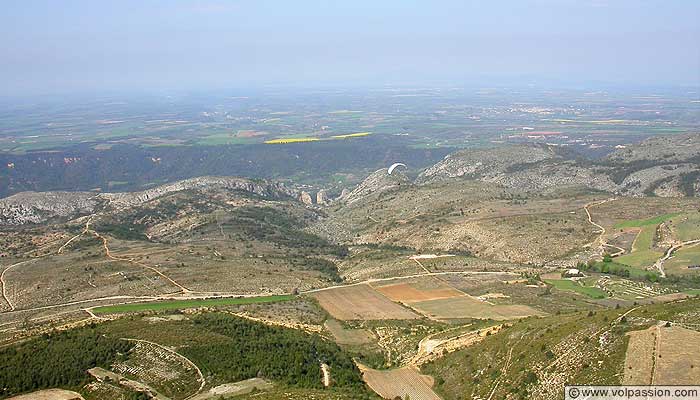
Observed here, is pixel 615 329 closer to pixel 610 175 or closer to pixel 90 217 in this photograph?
pixel 90 217

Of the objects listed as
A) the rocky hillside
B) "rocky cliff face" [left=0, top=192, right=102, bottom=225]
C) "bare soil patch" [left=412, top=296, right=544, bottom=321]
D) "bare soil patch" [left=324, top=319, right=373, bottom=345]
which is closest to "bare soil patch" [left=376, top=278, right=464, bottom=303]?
"bare soil patch" [left=412, top=296, right=544, bottom=321]

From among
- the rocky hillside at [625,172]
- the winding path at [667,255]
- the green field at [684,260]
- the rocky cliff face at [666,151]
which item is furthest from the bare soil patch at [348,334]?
the rocky cliff face at [666,151]

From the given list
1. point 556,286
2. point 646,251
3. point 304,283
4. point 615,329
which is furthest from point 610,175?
point 615,329

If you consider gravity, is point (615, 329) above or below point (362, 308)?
above

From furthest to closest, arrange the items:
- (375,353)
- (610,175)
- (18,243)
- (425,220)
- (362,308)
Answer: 1. (610,175)
2. (425,220)
3. (18,243)
4. (362,308)
5. (375,353)

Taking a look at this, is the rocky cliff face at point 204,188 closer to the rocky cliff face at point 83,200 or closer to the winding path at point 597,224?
the rocky cliff face at point 83,200

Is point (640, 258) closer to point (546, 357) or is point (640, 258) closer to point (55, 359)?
point (546, 357)

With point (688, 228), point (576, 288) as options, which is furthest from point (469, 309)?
point (688, 228)
